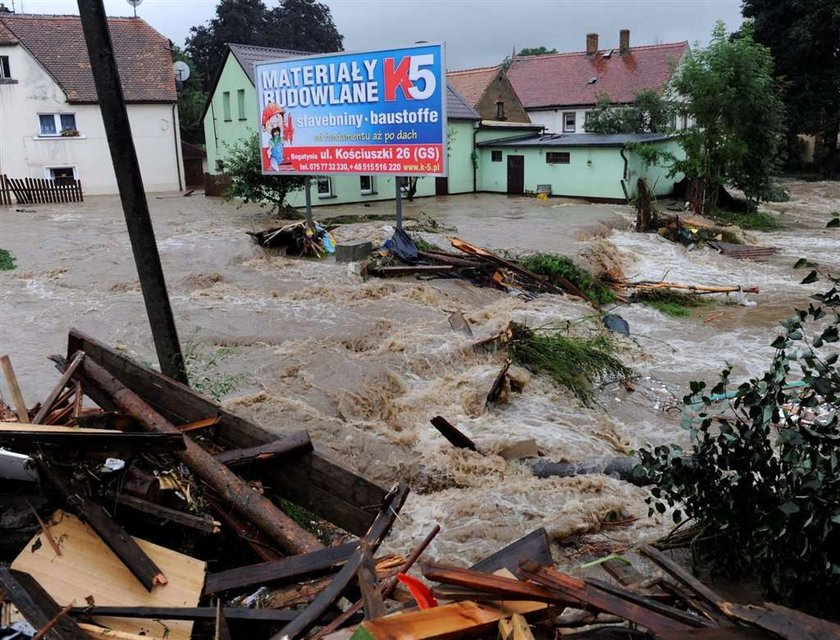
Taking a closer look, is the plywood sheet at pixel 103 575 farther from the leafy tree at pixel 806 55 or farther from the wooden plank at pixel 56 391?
the leafy tree at pixel 806 55

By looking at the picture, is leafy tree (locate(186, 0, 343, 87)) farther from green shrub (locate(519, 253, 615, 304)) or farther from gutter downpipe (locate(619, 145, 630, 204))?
green shrub (locate(519, 253, 615, 304))

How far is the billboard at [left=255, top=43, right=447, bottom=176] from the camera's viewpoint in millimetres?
13727

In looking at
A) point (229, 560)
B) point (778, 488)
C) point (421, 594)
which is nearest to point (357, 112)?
point (229, 560)

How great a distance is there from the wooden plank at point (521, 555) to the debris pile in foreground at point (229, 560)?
0.01m

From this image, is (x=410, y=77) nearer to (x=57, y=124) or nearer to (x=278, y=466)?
(x=278, y=466)

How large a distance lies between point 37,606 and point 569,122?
1656 inches

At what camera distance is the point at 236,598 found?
3271mm

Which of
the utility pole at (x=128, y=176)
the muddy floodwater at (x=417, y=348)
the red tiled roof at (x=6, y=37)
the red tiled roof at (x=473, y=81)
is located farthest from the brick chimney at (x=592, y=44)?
the utility pole at (x=128, y=176)

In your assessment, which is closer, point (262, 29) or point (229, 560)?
point (229, 560)

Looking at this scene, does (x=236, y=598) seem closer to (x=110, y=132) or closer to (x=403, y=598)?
(x=403, y=598)

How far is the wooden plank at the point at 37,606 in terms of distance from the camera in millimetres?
2574

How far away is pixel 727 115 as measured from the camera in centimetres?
2548

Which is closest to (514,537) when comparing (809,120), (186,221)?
(186,221)

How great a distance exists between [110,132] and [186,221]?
722 inches
